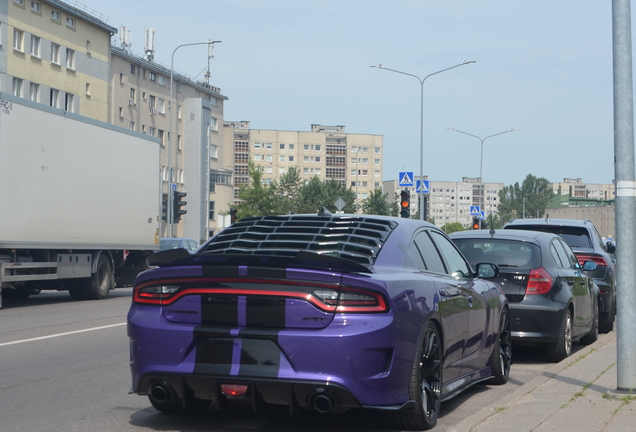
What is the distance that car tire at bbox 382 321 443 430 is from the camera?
5594mm

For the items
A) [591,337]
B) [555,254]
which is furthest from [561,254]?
[591,337]

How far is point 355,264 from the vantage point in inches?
209

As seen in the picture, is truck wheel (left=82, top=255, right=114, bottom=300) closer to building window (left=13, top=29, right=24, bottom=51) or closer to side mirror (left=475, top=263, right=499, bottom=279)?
side mirror (left=475, top=263, right=499, bottom=279)

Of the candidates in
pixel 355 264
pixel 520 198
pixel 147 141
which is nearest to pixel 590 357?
pixel 355 264

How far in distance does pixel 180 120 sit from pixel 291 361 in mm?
75864

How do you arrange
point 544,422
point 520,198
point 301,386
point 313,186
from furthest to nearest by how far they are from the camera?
point 520,198 < point 313,186 < point 544,422 < point 301,386

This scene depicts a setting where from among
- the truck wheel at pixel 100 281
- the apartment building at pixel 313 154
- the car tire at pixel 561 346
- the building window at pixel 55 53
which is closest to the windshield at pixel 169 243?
the truck wheel at pixel 100 281

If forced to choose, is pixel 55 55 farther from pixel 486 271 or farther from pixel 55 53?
pixel 486 271

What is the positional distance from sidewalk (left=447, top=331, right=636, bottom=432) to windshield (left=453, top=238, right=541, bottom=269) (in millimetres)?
1796

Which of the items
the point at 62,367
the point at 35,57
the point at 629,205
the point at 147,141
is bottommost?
the point at 62,367

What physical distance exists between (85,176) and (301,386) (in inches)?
594

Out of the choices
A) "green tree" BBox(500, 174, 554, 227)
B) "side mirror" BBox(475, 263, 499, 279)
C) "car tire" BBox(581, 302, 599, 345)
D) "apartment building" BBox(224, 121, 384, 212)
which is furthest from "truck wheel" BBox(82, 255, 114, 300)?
"green tree" BBox(500, 174, 554, 227)

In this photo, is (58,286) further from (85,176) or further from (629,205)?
(629,205)

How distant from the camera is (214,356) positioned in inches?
209
